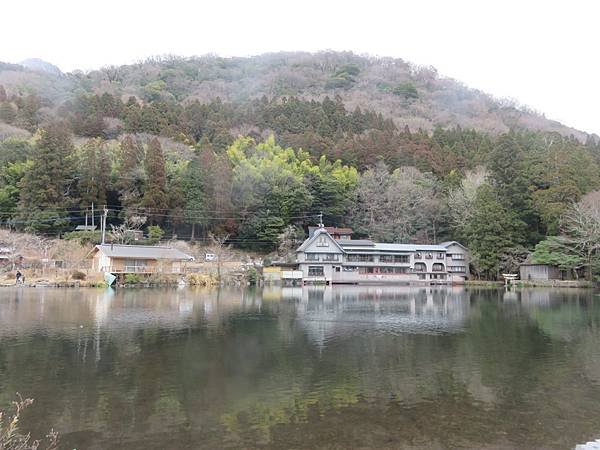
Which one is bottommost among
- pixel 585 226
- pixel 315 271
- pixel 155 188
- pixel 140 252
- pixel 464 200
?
pixel 315 271

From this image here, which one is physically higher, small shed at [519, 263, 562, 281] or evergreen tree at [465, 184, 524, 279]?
evergreen tree at [465, 184, 524, 279]

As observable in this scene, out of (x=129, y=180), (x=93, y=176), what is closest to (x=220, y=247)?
(x=129, y=180)

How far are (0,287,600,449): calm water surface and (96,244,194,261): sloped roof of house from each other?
16.8 meters

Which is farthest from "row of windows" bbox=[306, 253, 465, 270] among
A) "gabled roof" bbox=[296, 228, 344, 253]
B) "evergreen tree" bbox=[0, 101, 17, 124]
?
"evergreen tree" bbox=[0, 101, 17, 124]

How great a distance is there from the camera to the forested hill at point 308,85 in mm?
69438

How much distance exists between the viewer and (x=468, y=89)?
94125 millimetres

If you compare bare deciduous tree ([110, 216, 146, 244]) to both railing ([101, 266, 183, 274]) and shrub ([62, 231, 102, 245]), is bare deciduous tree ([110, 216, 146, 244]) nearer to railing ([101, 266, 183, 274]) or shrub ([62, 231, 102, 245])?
shrub ([62, 231, 102, 245])

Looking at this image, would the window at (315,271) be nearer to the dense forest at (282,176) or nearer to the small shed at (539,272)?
the dense forest at (282,176)

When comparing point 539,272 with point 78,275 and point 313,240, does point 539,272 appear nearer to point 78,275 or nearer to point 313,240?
point 313,240

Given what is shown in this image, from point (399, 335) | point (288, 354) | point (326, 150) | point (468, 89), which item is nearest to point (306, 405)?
point (288, 354)

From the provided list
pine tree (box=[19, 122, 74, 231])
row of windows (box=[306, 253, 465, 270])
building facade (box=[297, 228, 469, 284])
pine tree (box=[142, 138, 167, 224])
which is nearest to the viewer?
pine tree (box=[19, 122, 74, 231])

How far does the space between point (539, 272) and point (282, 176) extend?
23.0 metres

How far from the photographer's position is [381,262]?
4184 cm

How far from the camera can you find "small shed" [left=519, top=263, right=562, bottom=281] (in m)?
36.7
